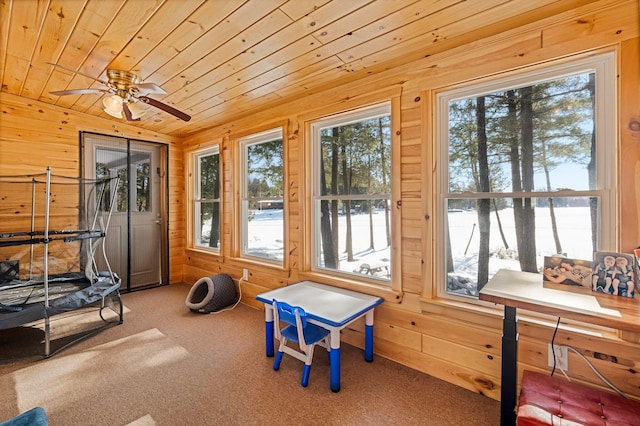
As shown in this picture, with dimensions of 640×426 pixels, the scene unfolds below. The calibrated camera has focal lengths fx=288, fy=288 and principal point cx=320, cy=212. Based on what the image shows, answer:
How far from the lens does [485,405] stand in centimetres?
178

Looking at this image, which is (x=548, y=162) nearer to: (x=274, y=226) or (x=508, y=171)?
(x=508, y=171)

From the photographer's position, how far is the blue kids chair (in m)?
1.95

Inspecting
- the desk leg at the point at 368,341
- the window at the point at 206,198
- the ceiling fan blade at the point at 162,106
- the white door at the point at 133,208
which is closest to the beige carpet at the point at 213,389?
the desk leg at the point at 368,341

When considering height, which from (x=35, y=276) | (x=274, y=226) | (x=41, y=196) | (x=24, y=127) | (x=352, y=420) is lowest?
(x=352, y=420)

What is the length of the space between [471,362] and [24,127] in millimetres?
4942

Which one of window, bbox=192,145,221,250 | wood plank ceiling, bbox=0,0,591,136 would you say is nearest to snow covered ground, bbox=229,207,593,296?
wood plank ceiling, bbox=0,0,591,136

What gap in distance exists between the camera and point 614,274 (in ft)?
4.36

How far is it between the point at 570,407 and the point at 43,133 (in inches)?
201

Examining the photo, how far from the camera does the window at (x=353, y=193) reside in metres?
2.50

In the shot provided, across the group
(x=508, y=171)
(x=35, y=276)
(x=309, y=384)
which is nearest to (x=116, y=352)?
(x=35, y=276)

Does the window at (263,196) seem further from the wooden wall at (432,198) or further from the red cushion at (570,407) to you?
the red cushion at (570,407)

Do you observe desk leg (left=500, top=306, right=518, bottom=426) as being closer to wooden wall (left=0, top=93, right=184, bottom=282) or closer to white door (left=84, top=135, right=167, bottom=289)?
white door (left=84, top=135, right=167, bottom=289)

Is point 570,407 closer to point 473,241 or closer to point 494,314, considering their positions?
point 494,314

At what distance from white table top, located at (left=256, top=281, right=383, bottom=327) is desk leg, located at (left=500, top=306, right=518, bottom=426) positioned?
879 millimetres
